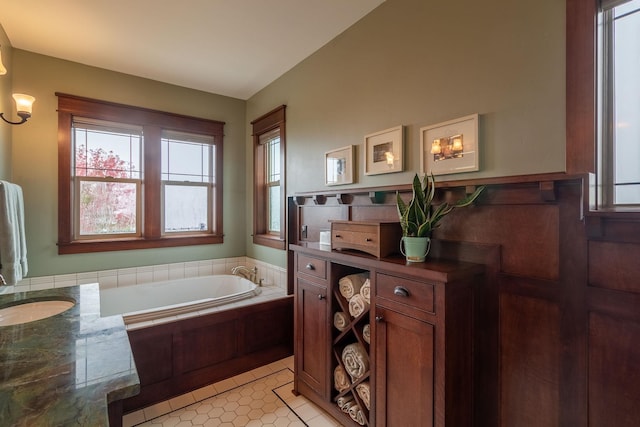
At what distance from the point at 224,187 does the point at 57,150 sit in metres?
1.58

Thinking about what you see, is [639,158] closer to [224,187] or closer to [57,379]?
[57,379]

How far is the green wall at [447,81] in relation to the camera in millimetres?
1302

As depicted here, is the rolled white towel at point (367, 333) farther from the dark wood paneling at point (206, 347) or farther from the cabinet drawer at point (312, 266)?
the dark wood paneling at point (206, 347)

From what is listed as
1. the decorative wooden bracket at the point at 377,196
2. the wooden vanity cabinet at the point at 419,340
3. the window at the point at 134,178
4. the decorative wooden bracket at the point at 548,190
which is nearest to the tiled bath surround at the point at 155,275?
the window at the point at 134,178

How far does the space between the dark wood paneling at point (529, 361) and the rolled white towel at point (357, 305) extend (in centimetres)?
66

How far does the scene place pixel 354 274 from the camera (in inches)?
74.9

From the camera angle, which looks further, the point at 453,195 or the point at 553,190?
the point at 453,195

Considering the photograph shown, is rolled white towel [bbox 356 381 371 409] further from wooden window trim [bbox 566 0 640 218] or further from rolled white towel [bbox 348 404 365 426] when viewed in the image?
wooden window trim [bbox 566 0 640 218]

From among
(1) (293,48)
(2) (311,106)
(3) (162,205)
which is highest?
(1) (293,48)

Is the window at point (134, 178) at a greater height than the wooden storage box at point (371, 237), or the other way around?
the window at point (134, 178)

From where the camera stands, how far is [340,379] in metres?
1.83

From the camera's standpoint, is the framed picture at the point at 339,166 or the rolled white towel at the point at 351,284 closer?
the rolled white towel at the point at 351,284

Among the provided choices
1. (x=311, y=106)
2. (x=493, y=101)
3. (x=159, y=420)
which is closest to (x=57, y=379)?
(x=159, y=420)

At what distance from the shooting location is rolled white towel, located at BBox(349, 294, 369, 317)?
1.70m
